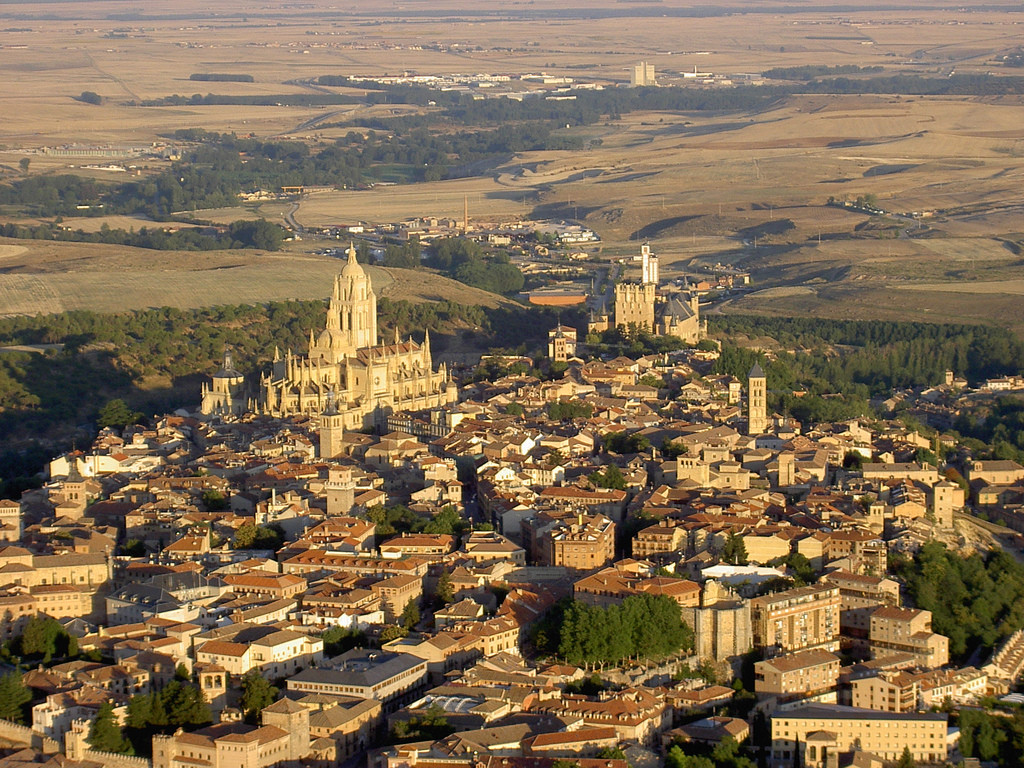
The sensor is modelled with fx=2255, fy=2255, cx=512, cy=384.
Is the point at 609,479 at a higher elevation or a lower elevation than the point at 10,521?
higher

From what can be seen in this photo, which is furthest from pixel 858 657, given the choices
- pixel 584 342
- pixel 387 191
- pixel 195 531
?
pixel 387 191

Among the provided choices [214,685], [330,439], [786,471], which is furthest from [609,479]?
[214,685]

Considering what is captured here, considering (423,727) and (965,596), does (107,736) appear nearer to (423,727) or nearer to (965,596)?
(423,727)

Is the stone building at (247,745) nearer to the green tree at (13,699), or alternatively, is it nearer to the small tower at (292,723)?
the small tower at (292,723)

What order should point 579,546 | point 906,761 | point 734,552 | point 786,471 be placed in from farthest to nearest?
point 786,471 < point 579,546 < point 734,552 < point 906,761

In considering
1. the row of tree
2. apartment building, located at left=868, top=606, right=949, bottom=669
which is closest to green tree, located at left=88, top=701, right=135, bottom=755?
the row of tree

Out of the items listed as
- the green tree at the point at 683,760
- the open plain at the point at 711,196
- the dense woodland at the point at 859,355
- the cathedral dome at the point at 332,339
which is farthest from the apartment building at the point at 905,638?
the open plain at the point at 711,196
